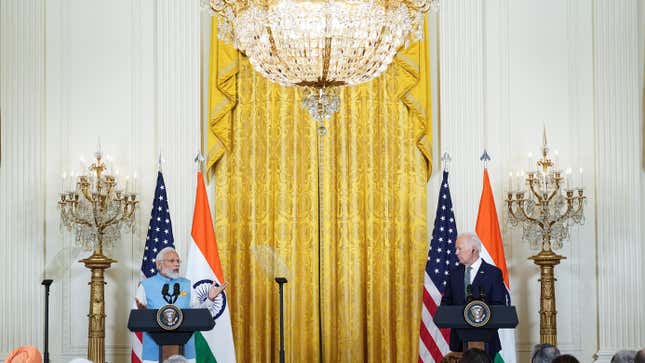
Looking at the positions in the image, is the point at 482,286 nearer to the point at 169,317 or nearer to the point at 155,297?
the point at 169,317

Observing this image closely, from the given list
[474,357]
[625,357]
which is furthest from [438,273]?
[474,357]

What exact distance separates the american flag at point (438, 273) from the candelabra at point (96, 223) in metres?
2.93

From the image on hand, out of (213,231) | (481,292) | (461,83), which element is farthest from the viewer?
(461,83)

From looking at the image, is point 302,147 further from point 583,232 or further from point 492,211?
point 583,232

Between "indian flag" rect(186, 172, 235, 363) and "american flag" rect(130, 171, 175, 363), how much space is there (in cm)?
25

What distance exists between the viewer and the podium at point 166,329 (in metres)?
7.50

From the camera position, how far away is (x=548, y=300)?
9.72 metres

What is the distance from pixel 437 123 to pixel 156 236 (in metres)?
3.11

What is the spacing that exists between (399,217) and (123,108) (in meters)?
3.05

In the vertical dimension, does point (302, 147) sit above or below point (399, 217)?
above

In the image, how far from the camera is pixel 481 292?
24.5 ft

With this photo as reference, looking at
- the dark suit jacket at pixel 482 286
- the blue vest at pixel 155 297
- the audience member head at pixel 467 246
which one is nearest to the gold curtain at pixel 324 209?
the blue vest at pixel 155 297

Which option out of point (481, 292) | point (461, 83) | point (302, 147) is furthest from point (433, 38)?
point (481, 292)

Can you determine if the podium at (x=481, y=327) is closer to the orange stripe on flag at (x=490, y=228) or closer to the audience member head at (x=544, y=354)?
the audience member head at (x=544, y=354)
